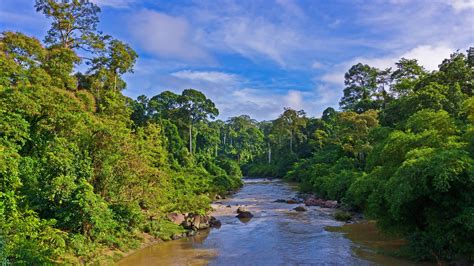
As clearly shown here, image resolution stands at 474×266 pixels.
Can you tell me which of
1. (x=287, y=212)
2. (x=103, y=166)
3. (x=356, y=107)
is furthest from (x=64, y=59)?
(x=356, y=107)

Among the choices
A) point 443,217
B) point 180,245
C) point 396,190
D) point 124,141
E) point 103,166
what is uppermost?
point 124,141

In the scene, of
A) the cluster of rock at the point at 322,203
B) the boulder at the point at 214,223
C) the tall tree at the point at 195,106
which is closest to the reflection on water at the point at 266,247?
the boulder at the point at 214,223

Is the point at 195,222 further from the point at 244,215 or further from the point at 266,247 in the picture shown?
the point at 266,247

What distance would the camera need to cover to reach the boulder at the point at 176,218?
21.5 meters

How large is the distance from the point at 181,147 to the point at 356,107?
2436cm

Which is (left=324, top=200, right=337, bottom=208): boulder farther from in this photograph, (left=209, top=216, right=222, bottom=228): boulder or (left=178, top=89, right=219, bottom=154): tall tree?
(left=178, top=89, right=219, bottom=154): tall tree

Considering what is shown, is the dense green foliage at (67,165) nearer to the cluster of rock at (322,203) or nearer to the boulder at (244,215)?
the boulder at (244,215)

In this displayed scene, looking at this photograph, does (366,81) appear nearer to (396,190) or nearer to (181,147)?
(181,147)

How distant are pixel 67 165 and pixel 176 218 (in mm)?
9294

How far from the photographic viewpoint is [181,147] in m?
45.1

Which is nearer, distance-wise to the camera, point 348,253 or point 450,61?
point 348,253

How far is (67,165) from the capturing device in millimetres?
13945

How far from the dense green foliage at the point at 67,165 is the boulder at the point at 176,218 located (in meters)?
0.37

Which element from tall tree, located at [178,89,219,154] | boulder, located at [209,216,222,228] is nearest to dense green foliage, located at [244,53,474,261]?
boulder, located at [209,216,222,228]
